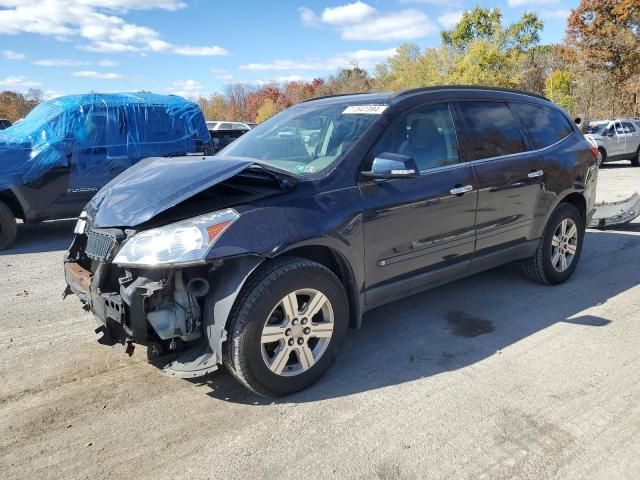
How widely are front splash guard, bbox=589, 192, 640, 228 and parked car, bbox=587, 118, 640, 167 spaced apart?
1180 centimetres

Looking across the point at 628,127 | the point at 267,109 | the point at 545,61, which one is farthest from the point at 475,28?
the point at 267,109

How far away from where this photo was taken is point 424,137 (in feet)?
12.4

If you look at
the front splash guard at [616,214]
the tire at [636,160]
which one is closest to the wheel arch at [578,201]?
the front splash guard at [616,214]

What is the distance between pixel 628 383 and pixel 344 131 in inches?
95.9

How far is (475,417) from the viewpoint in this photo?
280 centimetres

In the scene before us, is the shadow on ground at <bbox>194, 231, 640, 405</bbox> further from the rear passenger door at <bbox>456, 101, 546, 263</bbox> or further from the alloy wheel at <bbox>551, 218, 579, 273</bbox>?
the rear passenger door at <bbox>456, 101, 546, 263</bbox>

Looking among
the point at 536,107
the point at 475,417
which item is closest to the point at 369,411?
the point at 475,417

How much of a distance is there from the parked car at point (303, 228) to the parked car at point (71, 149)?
4.22 metres

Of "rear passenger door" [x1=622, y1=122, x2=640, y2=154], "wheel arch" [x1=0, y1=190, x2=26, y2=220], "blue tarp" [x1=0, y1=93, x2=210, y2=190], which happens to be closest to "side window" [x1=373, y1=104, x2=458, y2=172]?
"blue tarp" [x1=0, y1=93, x2=210, y2=190]

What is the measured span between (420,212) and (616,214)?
468cm

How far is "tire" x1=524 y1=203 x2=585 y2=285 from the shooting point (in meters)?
4.76

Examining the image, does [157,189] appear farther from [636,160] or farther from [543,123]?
[636,160]

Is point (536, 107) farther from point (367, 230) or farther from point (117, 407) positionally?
point (117, 407)

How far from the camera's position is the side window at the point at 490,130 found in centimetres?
405
